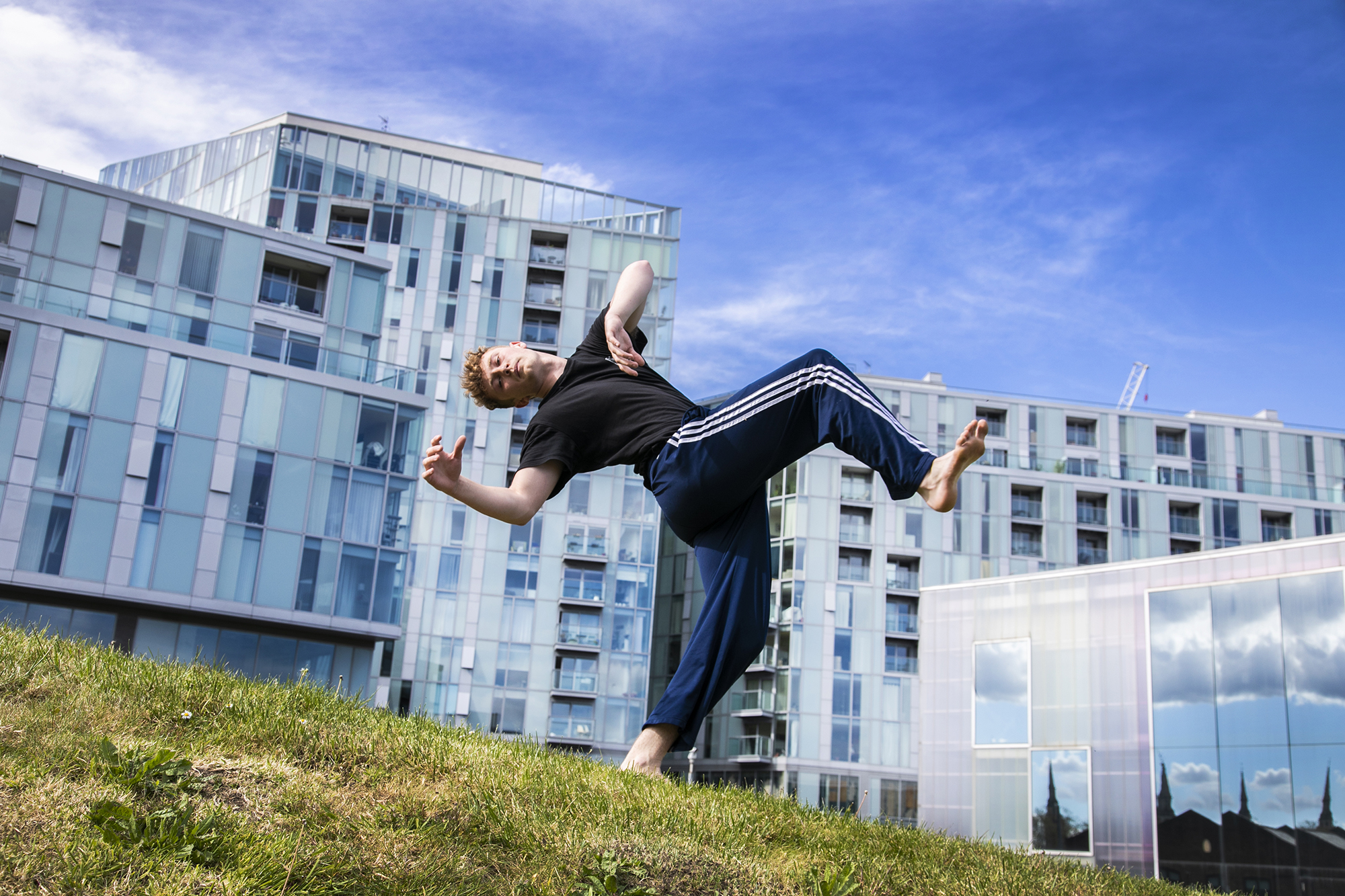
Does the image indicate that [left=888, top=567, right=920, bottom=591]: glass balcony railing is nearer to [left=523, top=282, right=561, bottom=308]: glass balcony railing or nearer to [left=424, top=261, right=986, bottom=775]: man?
[left=523, top=282, right=561, bottom=308]: glass balcony railing

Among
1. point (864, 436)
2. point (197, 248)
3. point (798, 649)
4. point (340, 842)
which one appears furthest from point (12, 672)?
point (798, 649)

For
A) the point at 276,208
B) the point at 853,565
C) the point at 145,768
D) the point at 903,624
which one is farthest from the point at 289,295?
the point at 145,768

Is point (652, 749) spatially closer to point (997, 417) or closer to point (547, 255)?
point (547, 255)

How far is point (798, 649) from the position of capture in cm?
5969

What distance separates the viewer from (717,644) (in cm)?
478

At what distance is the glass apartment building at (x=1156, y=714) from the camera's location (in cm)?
3291

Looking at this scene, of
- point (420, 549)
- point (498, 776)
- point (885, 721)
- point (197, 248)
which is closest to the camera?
point (498, 776)

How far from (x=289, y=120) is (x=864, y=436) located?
6735cm

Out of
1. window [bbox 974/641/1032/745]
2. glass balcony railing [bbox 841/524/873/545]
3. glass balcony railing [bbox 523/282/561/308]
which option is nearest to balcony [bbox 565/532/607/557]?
glass balcony railing [bbox 523/282/561/308]

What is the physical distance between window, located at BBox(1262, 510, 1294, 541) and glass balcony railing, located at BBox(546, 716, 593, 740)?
4087 cm

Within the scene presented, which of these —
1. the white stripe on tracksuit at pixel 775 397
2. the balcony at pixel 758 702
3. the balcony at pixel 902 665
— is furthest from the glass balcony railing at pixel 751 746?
the white stripe on tracksuit at pixel 775 397

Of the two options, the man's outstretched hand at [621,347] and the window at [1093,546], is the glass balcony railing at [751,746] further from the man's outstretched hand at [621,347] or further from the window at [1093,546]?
the man's outstretched hand at [621,347]

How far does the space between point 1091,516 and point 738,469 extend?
216ft

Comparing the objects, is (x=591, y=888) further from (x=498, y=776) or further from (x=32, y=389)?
(x=32, y=389)
